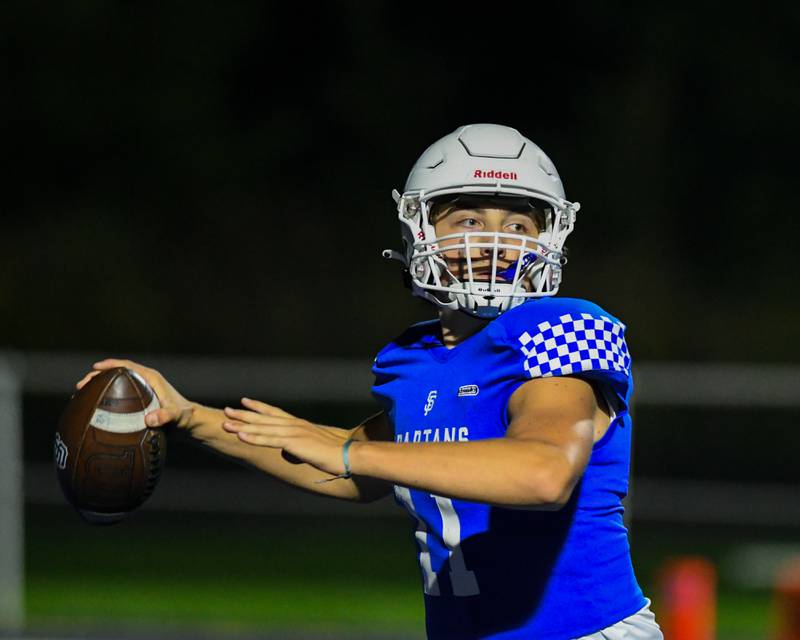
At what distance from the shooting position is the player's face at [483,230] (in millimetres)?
3107

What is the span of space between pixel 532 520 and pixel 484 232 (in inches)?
23.2

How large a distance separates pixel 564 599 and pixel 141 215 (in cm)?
1200

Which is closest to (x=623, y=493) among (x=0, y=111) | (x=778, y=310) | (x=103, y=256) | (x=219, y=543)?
(x=219, y=543)

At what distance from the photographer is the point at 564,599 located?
2.89 meters

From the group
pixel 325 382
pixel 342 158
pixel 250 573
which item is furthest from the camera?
pixel 342 158

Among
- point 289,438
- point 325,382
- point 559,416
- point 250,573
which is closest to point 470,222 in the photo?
point 559,416

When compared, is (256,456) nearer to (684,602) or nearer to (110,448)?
(110,448)

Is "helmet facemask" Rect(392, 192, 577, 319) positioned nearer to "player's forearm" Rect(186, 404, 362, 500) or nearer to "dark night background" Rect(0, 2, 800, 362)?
"player's forearm" Rect(186, 404, 362, 500)

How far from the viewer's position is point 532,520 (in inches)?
114

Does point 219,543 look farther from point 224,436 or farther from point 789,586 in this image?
point 224,436

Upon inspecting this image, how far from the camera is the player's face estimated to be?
3107mm

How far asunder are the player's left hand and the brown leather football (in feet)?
2.14

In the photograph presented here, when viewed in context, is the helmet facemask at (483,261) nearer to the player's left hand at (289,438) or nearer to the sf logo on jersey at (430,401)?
the sf logo on jersey at (430,401)

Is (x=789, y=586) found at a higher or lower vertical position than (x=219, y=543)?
lower
